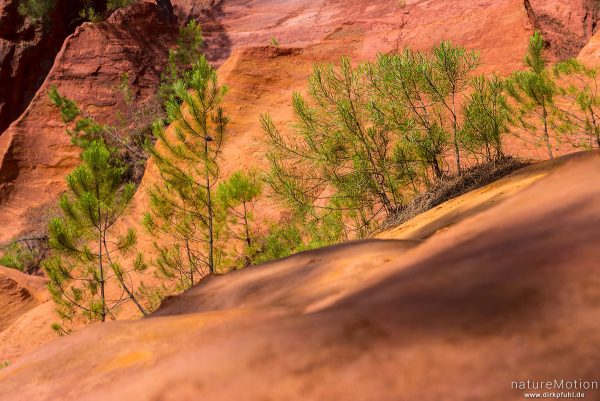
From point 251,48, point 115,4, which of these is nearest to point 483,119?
point 251,48

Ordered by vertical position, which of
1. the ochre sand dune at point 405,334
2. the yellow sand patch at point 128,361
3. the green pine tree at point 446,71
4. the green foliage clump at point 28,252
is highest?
the green pine tree at point 446,71

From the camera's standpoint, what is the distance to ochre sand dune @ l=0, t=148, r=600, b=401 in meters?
1.11

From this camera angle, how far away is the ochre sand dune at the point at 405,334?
111 cm

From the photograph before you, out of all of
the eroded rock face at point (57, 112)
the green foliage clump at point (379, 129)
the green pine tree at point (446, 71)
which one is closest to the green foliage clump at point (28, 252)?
the eroded rock face at point (57, 112)

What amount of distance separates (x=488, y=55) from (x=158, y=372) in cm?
1088

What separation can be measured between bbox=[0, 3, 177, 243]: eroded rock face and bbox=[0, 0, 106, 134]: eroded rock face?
11.9 ft

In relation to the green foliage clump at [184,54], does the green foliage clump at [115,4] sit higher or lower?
higher

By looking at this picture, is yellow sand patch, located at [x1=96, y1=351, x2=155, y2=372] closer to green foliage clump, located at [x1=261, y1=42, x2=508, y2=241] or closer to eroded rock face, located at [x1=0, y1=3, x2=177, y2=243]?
green foliage clump, located at [x1=261, y1=42, x2=508, y2=241]

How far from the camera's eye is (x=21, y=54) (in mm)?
19688

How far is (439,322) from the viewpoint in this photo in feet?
4.07

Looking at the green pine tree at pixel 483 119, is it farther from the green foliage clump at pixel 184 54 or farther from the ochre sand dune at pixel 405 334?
the green foliage clump at pixel 184 54

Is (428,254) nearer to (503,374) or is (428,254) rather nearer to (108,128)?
(503,374)

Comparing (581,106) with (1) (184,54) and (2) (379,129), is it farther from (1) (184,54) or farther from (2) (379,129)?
(1) (184,54)

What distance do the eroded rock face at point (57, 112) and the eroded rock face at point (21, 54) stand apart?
362 cm
